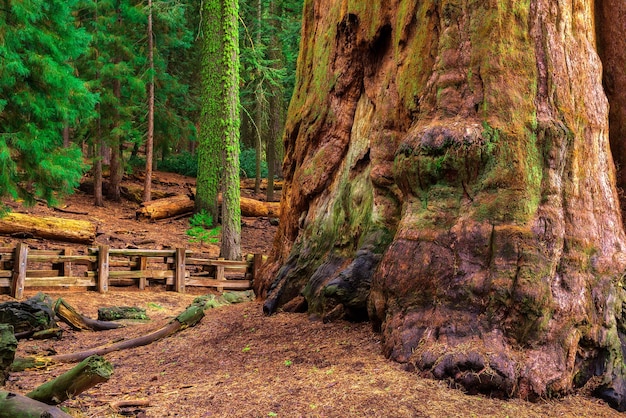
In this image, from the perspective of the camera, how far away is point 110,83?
853 inches

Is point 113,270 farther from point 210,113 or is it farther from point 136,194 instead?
point 136,194

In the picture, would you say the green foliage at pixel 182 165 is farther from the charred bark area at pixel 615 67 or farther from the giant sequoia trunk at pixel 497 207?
the charred bark area at pixel 615 67

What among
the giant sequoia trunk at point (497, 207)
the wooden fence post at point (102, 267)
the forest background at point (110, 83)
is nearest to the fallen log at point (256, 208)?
the forest background at point (110, 83)

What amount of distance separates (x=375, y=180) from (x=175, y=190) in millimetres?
18693

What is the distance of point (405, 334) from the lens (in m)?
4.42

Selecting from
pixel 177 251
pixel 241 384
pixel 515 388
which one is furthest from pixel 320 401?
pixel 177 251

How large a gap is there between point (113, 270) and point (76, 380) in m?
10.1

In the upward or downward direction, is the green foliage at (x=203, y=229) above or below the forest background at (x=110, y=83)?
below

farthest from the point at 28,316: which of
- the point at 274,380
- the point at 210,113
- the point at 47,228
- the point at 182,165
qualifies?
the point at 182,165

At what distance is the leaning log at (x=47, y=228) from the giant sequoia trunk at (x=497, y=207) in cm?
1109

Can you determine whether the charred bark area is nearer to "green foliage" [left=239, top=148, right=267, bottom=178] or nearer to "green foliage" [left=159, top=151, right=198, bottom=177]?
"green foliage" [left=159, top=151, right=198, bottom=177]

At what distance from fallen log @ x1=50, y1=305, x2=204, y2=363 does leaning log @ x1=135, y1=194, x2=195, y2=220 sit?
12576 millimetres

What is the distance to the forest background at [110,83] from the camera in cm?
1083

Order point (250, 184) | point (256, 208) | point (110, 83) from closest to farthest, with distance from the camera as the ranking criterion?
point (110, 83), point (256, 208), point (250, 184)
